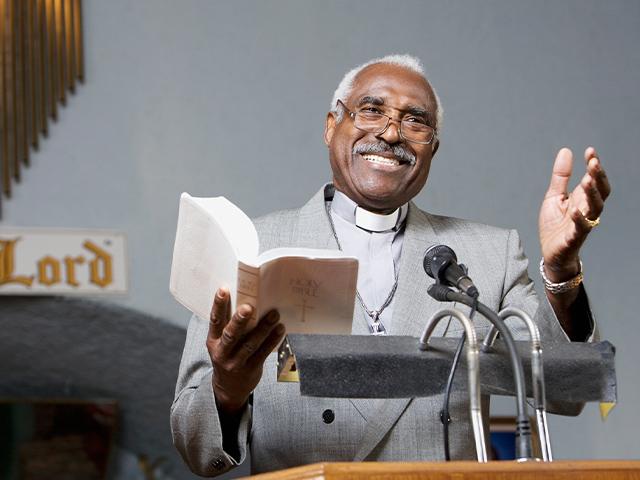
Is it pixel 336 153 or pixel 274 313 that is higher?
pixel 336 153

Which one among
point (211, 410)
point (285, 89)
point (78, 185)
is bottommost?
point (211, 410)

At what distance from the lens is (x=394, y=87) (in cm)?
314

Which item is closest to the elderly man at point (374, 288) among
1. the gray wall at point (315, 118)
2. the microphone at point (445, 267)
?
the microphone at point (445, 267)

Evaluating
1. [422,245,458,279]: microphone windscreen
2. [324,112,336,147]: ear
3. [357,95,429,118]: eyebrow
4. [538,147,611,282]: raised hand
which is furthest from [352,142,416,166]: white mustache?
[422,245,458,279]: microphone windscreen

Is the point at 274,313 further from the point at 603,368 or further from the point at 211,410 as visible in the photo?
the point at 603,368

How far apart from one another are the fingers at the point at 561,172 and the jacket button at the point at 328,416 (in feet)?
2.32

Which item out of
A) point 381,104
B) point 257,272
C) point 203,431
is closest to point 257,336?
point 257,272

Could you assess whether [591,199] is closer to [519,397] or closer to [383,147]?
[519,397]

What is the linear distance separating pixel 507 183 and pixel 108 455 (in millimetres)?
2307

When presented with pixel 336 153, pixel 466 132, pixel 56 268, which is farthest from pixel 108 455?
pixel 336 153

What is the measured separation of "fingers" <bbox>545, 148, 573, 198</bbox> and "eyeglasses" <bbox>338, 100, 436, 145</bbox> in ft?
2.36

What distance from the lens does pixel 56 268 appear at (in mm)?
5312

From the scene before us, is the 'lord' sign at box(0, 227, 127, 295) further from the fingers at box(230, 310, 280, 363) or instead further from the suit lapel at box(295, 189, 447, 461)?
the fingers at box(230, 310, 280, 363)

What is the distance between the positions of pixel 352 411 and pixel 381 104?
0.87 metres
